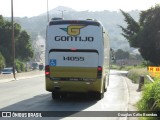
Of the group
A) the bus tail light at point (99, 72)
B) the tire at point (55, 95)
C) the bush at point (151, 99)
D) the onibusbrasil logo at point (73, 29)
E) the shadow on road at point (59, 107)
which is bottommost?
the shadow on road at point (59, 107)

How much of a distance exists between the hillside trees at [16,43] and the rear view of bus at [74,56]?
236 ft

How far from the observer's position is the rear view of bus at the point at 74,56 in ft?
67.4

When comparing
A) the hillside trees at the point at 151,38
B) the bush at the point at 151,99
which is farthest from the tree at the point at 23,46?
the bush at the point at 151,99

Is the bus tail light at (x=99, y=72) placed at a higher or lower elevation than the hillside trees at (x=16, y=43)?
lower

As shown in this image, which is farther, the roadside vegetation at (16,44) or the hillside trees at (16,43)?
the hillside trees at (16,43)

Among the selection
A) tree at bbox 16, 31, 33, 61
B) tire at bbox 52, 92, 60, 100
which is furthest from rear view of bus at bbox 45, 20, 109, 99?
tree at bbox 16, 31, 33, 61

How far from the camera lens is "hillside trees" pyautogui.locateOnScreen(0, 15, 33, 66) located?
94.4 meters

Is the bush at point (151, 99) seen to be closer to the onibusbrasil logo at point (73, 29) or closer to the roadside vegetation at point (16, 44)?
the onibusbrasil logo at point (73, 29)

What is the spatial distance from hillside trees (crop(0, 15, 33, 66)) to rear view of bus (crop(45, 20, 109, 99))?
72.1 m

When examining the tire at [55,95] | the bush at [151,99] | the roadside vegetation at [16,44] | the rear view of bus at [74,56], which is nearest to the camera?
the bush at [151,99]

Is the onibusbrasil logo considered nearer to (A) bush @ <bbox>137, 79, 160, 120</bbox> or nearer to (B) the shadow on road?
(B) the shadow on road

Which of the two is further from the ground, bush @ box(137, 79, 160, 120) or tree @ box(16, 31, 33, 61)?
tree @ box(16, 31, 33, 61)

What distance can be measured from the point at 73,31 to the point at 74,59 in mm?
1257

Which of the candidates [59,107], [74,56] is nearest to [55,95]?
[74,56]
